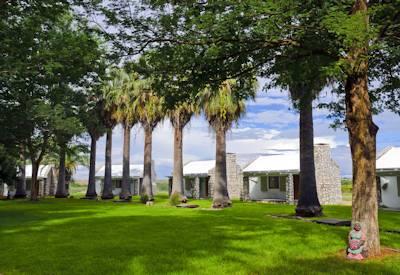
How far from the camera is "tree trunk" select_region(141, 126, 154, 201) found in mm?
39112

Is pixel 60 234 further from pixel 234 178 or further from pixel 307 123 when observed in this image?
pixel 234 178

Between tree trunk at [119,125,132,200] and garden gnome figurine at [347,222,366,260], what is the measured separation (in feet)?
113

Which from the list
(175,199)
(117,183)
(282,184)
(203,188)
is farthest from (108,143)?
(282,184)

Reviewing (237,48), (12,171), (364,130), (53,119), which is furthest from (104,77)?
(12,171)

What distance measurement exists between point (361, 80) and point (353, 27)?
2.30m

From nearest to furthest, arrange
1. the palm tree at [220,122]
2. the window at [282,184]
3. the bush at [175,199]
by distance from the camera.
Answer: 1. the palm tree at [220,122]
2. the bush at [175,199]
3. the window at [282,184]

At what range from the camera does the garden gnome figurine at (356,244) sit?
10.4m

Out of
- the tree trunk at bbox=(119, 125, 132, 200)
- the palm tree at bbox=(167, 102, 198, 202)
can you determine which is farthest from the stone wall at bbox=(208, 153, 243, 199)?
the palm tree at bbox=(167, 102, 198, 202)

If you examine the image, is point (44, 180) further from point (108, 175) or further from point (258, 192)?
point (258, 192)

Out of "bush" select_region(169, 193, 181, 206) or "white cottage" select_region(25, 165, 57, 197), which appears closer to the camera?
"bush" select_region(169, 193, 181, 206)

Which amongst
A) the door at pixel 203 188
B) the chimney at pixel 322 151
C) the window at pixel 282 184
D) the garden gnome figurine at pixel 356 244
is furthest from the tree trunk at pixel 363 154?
the door at pixel 203 188

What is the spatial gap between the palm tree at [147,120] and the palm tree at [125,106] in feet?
2.54

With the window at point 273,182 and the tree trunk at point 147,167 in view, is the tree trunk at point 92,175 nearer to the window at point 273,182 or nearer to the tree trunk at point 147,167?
the tree trunk at point 147,167

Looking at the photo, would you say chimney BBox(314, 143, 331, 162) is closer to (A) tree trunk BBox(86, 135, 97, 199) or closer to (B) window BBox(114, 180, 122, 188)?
(A) tree trunk BBox(86, 135, 97, 199)
